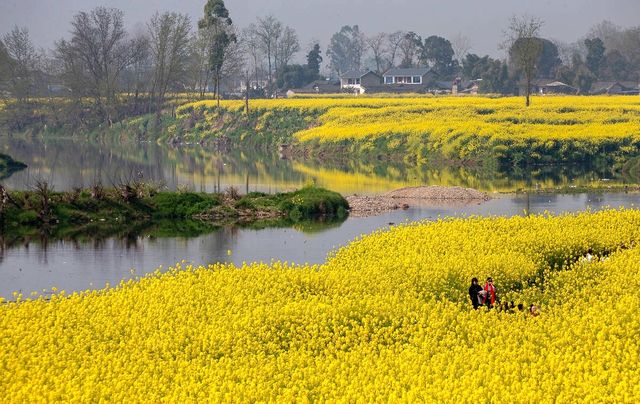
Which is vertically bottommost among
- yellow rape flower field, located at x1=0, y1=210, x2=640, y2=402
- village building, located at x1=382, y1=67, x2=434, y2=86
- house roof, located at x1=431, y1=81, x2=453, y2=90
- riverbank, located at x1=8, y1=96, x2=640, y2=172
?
yellow rape flower field, located at x1=0, y1=210, x2=640, y2=402

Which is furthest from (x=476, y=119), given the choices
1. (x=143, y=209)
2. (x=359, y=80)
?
(x=359, y=80)

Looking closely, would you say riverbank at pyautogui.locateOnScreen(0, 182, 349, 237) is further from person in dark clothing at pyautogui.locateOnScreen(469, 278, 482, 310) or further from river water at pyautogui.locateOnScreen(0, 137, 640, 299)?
person in dark clothing at pyautogui.locateOnScreen(469, 278, 482, 310)

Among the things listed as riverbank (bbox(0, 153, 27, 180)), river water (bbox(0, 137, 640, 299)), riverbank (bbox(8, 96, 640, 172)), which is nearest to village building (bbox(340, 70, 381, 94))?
riverbank (bbox(8, 96, 640, 172))

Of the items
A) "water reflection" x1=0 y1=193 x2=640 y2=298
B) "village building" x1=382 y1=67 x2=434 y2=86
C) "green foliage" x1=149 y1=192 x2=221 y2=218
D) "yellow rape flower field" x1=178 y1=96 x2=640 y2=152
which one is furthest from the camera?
"village building" x1=382 y1=67 x2=434 y2=86

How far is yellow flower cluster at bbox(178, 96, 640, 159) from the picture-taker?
254 feet

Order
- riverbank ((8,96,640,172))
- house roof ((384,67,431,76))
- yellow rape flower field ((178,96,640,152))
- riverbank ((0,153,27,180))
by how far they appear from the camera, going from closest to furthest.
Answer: riverbank ((0,153,27,180)) → riverbank ((8,96,640,172)) → yellow rape flower field ((178,96,640,152)) → house roof ((384,67,431,76))

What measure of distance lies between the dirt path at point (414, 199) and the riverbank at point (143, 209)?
1521 mm

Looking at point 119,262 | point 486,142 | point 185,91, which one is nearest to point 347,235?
point 119,262

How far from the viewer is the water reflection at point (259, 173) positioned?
201 ft

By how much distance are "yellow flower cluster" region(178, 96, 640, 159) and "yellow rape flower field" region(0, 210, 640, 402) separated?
4843 centimetres

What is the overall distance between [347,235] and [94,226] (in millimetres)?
10303

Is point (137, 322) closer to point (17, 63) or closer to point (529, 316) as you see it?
point (529, 316)

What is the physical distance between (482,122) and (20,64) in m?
74.7

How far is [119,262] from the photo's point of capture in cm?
3369
